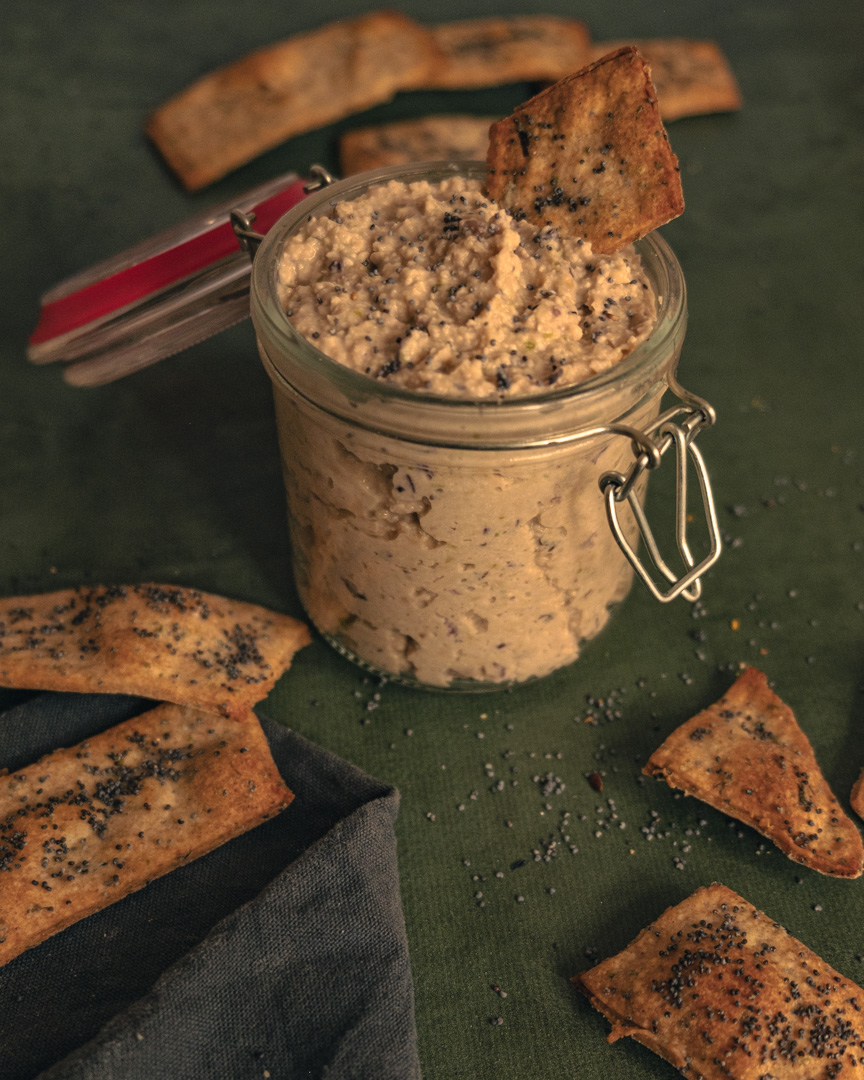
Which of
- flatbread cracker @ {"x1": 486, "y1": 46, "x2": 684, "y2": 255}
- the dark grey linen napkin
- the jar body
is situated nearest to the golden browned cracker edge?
the jar body

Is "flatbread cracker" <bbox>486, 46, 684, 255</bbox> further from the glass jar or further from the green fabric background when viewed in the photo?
the green fabric background

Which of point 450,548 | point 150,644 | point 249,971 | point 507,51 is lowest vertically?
point 249,971

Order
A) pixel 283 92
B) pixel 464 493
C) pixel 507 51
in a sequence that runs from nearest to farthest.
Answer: pixel 464 493, pixel 283 92, pixel 507 51

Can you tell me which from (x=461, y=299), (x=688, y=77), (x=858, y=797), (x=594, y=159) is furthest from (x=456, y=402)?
(x=688, y=77)

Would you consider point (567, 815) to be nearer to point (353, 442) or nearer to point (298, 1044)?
point (298, 1044)

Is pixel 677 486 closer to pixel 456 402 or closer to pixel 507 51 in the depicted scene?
pixel 456 402

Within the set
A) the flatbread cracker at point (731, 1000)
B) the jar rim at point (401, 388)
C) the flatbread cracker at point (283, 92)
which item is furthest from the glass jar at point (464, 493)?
the flatbread cracker at point (283, 92)

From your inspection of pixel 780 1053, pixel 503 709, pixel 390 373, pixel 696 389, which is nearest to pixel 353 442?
pixel 390 373
